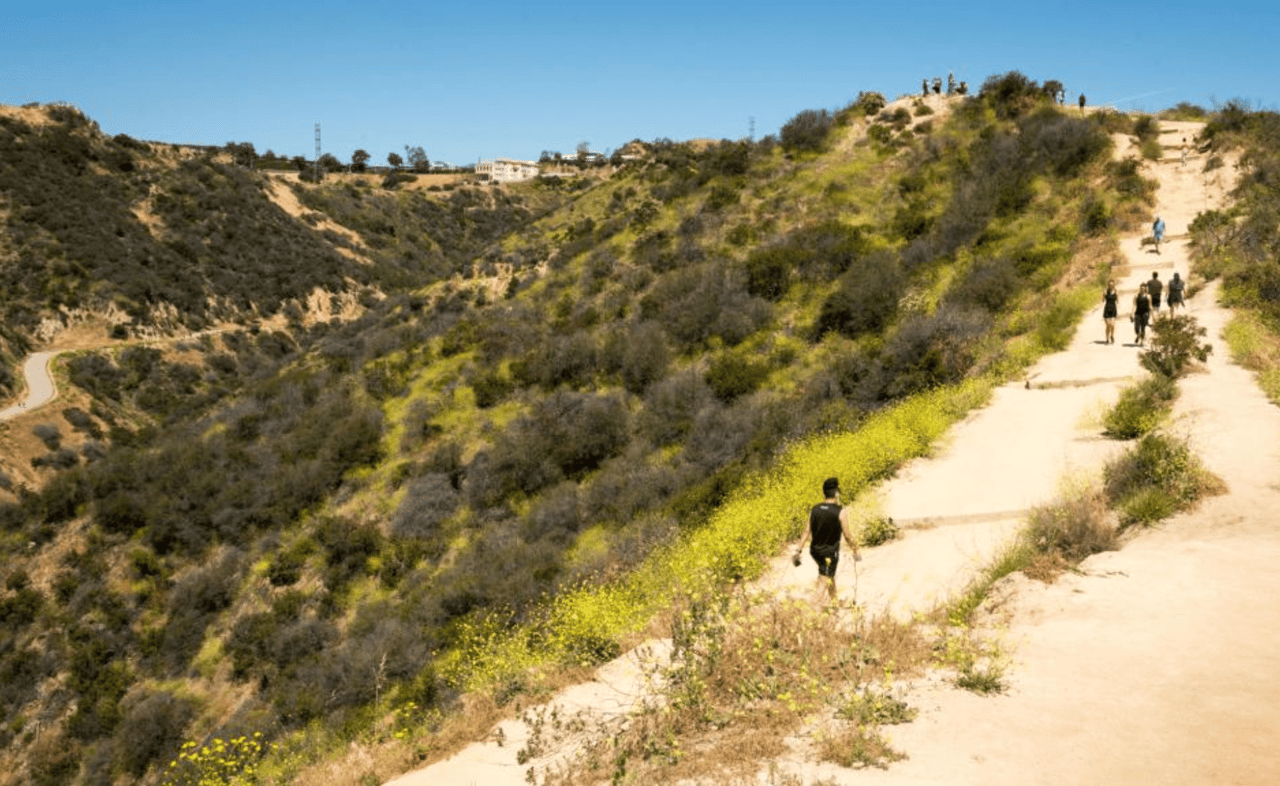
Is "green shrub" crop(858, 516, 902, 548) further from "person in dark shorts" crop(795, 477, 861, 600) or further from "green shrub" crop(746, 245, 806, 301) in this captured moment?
"green shrub" crop(746, 245, 806, 301)

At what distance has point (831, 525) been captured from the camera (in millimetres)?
8594

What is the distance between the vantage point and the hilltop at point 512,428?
1475 cm

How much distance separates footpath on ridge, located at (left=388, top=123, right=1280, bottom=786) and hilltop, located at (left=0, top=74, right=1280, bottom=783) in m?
1.20

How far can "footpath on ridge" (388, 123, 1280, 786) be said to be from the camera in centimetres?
557

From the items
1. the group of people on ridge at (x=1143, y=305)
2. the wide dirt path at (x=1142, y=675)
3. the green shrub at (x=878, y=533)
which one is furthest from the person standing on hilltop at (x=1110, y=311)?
the green shrub at (x=878, y=533)

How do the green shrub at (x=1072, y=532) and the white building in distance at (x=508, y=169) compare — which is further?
the white building in distance at (x=508, y=169)

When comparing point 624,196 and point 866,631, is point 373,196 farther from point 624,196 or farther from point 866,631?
point 866,631

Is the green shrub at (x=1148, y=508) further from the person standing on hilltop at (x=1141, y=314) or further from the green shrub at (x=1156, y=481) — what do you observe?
the person standing on hilltop at (x=1141, y=314)

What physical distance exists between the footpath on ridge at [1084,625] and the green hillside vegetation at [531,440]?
3.65ft

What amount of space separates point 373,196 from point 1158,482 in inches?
3608

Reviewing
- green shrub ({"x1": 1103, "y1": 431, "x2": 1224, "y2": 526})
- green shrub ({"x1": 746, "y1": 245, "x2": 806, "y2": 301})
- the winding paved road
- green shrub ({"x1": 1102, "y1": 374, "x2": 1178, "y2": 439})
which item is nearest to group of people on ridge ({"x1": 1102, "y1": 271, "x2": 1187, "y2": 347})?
green shrub ({"x1": 1102, "y1": 374, "x2": 1178, "y2": 439})

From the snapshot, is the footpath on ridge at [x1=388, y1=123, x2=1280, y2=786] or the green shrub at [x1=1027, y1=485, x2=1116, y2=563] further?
the green shrub at [x1=1027, y1=485, x2=1116, y2=563]

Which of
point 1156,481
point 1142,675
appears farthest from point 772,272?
point 1142,675

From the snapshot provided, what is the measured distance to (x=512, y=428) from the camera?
23.8 metres
